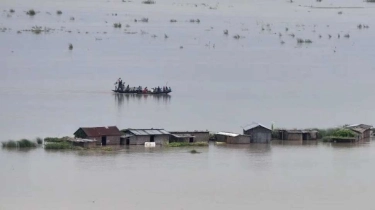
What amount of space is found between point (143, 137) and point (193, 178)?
1.92m

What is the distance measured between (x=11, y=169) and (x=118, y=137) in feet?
6.73

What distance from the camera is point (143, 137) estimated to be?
→ 1755 cm

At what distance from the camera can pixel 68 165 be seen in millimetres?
16156

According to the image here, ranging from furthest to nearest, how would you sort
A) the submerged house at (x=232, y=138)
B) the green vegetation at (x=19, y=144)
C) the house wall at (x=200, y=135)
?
the submerged house at (x=232, y=138)
the house wall at (x=200, y=135)
the green vegetation at (x=19, y=144)

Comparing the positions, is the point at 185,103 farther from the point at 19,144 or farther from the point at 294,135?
the point at 19,144

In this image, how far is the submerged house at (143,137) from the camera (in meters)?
17.5

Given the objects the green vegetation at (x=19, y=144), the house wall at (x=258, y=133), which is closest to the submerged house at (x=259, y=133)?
the house wall at (x=258, y=133)

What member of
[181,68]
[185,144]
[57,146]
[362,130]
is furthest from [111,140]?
[181,68]

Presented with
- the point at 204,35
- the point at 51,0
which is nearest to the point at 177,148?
the point at 204,35

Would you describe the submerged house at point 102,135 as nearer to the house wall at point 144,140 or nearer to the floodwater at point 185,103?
the house wall at point 144,140

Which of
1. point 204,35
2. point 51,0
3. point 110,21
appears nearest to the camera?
point 204,35

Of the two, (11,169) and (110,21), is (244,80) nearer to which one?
(11,169)

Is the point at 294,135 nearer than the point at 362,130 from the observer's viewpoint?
Yes

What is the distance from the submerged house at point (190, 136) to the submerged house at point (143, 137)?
0.48 feet
